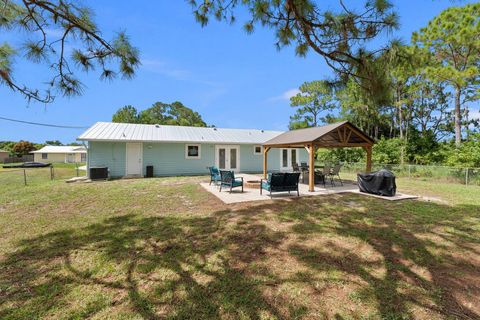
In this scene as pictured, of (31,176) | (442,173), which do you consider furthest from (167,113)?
(442,173)

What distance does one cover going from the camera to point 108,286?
2617 mm

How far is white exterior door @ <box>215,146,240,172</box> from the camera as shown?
1574 cm

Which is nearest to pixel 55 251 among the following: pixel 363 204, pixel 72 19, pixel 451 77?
pixel 72 19

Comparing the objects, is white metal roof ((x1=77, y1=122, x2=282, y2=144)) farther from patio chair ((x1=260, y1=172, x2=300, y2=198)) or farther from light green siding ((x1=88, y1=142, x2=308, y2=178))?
patio chair ((x1=260, y1=172, x2=300, y2=198))

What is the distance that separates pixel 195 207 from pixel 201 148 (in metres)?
9.44

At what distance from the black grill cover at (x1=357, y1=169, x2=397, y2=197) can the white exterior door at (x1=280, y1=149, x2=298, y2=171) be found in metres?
9.40

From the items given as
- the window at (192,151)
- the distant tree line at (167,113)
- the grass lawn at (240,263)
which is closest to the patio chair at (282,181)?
the grass lawn at (240,263)

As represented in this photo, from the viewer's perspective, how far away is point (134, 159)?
528 inches

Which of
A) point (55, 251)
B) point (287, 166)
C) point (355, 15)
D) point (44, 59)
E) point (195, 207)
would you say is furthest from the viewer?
point (287, 166)

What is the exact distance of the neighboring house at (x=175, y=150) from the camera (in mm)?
12688

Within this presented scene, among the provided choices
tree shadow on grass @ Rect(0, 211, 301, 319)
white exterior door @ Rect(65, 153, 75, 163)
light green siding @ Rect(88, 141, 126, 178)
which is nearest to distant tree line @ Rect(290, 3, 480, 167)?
tree shadow on grass @ Rect(0, 211, 301, 319)

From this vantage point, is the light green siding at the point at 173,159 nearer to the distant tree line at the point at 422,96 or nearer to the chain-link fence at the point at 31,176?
the chain-link fence at the point at 31,176

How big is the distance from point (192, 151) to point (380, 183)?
11.3 m

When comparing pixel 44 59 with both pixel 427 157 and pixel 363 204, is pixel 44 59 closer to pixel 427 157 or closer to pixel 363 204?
pixel 363 204
